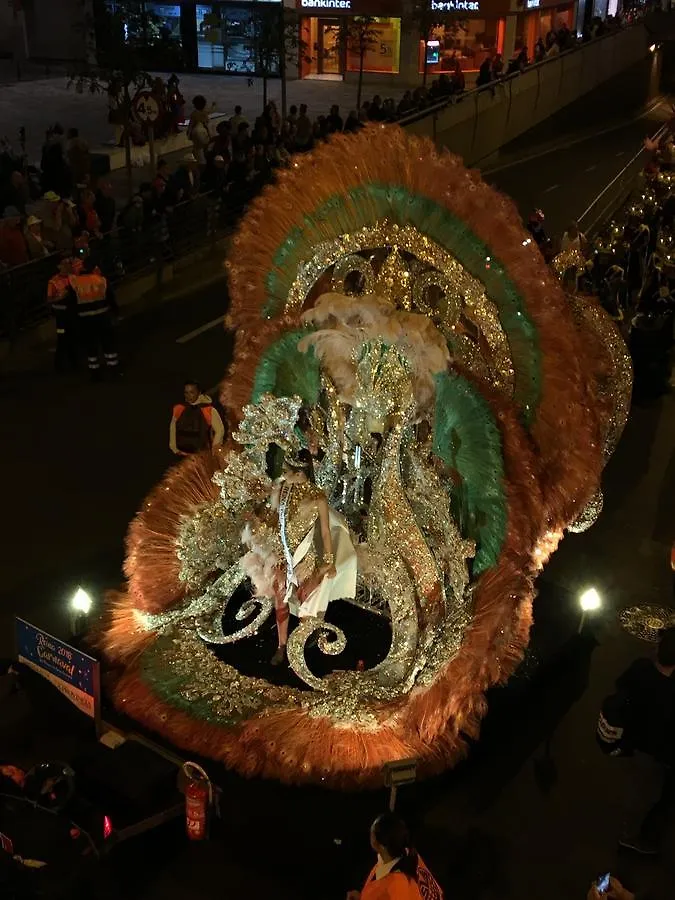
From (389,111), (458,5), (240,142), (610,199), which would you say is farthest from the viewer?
(458,5)

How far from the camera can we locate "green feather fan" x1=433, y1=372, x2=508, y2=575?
182 inches

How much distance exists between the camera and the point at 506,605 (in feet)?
15.0

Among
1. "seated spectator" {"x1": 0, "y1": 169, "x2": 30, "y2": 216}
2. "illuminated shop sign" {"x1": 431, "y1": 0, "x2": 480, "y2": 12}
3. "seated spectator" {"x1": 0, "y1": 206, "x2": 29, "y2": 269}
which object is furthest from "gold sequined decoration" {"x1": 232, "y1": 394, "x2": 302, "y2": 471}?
"illuminated shop sign" {"x1": 431, "y1": 0, "x2": 480, "y2": 12}

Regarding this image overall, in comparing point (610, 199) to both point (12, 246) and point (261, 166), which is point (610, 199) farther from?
point (12, 246)

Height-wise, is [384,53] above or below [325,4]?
below

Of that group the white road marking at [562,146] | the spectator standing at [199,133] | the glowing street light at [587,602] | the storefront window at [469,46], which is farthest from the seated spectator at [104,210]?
the storefront window at [469,46]

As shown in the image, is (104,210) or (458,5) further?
(458,5)

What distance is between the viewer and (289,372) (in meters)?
5.35

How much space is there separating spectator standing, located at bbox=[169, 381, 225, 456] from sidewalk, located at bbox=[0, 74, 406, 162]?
399 inches

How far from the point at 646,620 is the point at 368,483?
199cm

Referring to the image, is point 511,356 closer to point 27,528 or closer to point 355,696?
point 355,696

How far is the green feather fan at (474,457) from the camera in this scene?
182 inches

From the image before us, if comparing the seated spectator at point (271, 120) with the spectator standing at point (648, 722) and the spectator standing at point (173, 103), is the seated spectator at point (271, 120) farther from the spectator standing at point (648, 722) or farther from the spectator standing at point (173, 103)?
the spectator standing at point (648, 722)

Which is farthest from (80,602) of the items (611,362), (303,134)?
(303,134)
